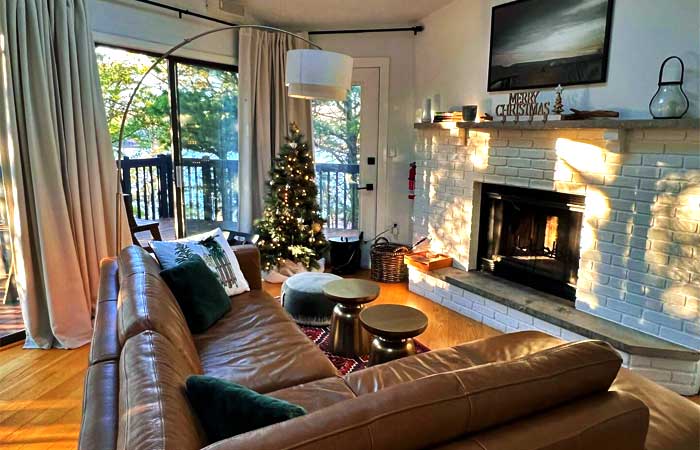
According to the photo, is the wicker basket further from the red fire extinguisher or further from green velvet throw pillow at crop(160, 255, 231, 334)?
green velvet throw pillow at crop(160, 255, 231, 334)

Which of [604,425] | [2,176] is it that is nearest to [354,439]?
[604,425]

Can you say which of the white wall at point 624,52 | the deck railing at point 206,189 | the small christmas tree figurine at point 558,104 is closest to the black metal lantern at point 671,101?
the white wall at point 624,52

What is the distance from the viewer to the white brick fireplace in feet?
8.48

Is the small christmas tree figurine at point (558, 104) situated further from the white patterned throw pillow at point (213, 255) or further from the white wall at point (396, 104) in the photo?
the white patterned throw pillow at point (213, 255)

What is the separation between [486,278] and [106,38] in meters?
3.46

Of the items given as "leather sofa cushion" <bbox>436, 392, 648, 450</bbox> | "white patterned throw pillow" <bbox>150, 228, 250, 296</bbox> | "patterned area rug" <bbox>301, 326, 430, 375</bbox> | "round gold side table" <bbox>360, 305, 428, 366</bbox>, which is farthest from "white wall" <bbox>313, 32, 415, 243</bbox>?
"leather sofa cushion" <bbox>436, 392, 648, 450</bbox>

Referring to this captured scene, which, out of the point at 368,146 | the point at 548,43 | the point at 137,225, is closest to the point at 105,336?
the point at 137,225

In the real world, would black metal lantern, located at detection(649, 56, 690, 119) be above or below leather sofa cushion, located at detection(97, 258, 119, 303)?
above

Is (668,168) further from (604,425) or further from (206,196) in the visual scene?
(206,196)

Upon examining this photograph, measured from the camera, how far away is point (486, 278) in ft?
12.6

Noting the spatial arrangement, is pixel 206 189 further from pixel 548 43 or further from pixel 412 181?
pixel 548 43

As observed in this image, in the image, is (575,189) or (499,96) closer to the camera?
(575,189)

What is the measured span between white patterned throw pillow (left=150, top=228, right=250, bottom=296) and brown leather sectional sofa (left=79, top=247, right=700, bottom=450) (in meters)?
0.71

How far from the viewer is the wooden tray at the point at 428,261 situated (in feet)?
13.4
